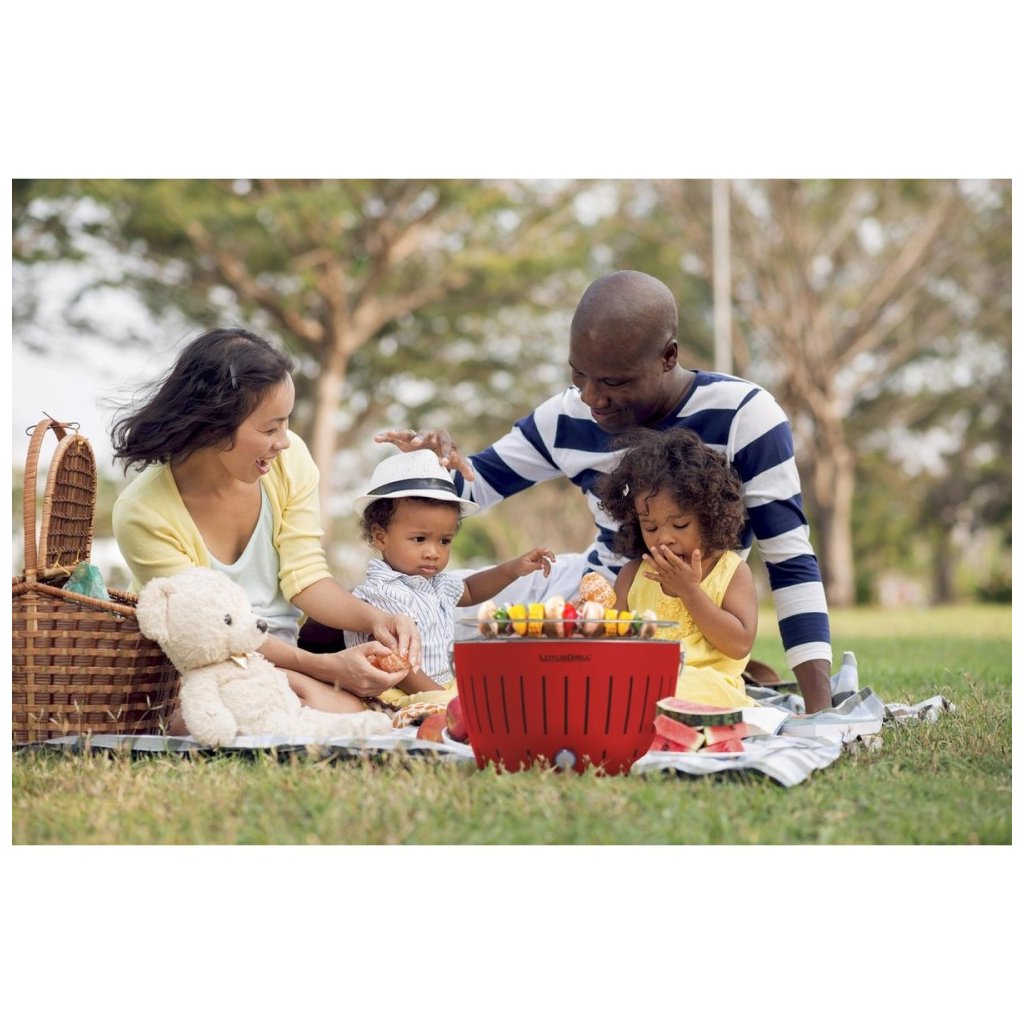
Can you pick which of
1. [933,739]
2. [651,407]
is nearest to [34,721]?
[651,407]

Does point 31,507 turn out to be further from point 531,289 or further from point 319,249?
point 531,289

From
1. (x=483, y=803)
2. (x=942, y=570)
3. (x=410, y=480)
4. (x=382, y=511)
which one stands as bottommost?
(x=942, y=570)

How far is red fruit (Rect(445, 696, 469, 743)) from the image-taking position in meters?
3.42

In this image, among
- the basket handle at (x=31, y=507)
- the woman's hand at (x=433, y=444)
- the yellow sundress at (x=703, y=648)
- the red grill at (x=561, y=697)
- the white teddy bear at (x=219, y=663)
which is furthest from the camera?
the woman's hand at (x=433, y=444)

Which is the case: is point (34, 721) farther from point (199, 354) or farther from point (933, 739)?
point (933, 739)

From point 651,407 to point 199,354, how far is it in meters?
1.51

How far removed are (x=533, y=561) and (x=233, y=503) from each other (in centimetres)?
103

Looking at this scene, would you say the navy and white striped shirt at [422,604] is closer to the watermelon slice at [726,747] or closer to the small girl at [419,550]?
the small girl at [419,550]

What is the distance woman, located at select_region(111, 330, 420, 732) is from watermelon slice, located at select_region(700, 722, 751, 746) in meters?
1.02

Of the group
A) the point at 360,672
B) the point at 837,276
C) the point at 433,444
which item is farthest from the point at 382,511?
the point at 837,276

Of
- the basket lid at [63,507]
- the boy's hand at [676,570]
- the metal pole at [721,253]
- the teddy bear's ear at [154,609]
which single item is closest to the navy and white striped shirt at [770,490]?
the boy's hand at [676,570]

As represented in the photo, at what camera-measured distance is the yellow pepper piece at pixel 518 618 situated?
302 cm

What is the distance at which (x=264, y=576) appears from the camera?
13.5 feet

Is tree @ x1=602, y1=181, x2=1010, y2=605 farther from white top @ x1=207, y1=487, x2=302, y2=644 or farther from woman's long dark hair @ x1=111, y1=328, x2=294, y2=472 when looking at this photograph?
woman's long dark hair @ x1=111, y1=328, x2=294, y2=472
